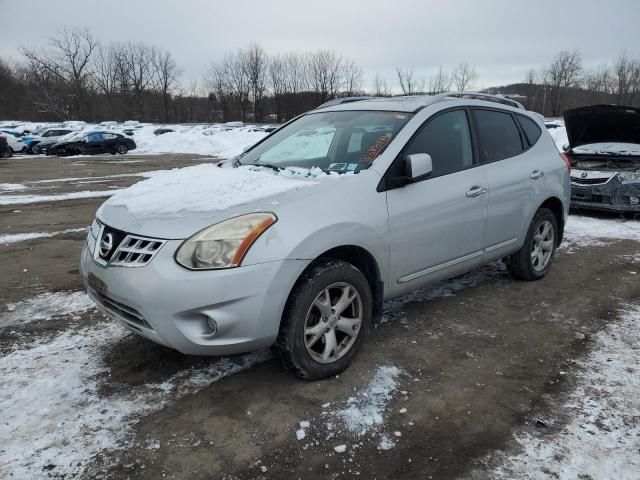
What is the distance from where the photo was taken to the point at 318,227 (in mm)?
2887

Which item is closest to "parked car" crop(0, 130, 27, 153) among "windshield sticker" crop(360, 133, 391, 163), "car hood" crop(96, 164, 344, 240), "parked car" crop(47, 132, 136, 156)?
"parked car" crop(47, 132, 136, 156)

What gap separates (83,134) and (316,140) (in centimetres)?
2713

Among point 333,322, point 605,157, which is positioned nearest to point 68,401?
point 333,322

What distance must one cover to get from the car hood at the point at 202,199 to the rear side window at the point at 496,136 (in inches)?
66.0

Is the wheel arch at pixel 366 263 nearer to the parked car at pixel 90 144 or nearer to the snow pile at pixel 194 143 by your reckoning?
the snow pile at pixel 194 143

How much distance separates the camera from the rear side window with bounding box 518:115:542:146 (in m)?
4.82

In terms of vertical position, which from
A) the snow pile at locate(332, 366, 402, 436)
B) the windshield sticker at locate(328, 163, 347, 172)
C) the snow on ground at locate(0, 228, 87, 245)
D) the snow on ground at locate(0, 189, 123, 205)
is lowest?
the snow pile at locate(332, 366, 402, 436)

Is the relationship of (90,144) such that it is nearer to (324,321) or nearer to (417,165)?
(417,165)

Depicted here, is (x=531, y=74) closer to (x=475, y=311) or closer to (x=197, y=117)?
(x=197, y=117)

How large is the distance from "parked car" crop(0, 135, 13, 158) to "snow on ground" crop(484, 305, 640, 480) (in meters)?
28.0

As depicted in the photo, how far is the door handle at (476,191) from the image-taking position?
388 centimetres

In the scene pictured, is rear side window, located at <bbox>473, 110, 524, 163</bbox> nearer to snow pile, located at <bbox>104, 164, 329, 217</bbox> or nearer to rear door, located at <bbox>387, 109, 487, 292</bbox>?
rear door, located at <bbox>387, 109, 487, 292</bbox>

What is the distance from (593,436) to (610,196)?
6553 mm

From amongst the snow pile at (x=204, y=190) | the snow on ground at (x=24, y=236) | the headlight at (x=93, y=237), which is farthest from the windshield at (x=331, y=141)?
the snow on ground at (x=24, y=236)
